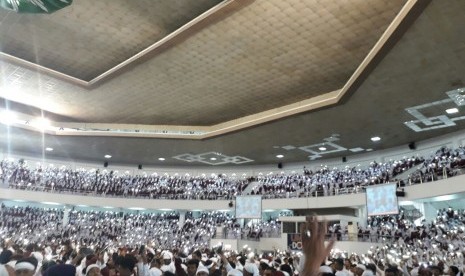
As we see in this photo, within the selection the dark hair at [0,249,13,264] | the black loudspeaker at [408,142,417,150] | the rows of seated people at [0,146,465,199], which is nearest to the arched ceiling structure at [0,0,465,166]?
the black loudspeaker at [408,142,417,150]

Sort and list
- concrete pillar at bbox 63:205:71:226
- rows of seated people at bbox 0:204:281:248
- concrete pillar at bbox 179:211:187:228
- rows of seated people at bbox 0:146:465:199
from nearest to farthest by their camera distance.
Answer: rows of seated people at bbox 0:146:465:199 < rows of seated people at bbox 0:204:281:248 < concrete pillar at bbox 63:205:71:226 < concrete pillar at bbox 179:211:187:228

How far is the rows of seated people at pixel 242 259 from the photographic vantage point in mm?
5363

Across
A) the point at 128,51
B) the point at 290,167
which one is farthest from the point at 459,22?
the point at 290,167

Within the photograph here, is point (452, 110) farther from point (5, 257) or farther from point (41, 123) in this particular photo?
point (41, 123)

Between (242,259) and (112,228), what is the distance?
1850 centimetres

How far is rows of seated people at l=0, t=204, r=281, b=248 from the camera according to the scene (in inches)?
914

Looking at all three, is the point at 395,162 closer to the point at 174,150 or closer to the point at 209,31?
the point at 174,150

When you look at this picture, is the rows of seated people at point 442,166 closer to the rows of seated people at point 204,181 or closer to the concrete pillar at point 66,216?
the rows of seated people at point 204,181

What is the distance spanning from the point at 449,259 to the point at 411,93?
6.26 m

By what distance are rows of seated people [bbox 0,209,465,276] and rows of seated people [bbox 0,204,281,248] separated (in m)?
1.67

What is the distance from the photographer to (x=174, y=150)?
26438mm

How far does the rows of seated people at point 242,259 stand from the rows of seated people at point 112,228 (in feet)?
5.48

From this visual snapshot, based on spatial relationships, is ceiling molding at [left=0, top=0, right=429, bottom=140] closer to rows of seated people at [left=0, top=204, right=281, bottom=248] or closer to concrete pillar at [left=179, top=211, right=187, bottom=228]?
rows of seated people at [left=0, top=204, right=281, bottom=248]

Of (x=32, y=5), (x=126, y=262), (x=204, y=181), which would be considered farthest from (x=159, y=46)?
(x=204, y=181)
